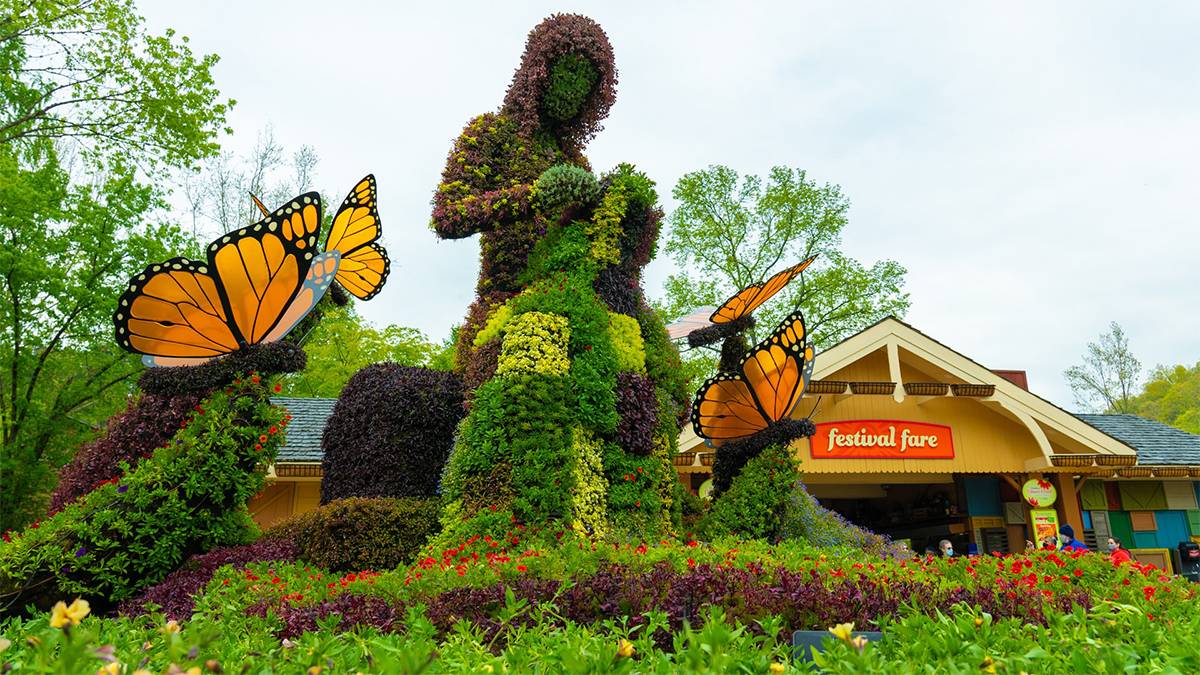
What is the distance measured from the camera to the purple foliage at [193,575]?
16.5 ft

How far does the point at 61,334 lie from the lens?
49.6ft

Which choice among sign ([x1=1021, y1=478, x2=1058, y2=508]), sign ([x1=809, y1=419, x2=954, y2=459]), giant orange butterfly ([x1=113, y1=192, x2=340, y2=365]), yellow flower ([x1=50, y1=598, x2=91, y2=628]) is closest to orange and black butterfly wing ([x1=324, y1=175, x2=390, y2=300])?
giant orange butterfly ([x1=113, y1=192, x2=340, y2=365])

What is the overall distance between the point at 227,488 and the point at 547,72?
4385mm

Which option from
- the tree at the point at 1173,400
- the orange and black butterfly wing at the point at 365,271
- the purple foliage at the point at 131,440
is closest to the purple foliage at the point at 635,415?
the orange and black butterfly wing at the point at 365,271

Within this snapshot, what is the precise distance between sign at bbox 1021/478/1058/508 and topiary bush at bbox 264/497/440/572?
35.3 feet

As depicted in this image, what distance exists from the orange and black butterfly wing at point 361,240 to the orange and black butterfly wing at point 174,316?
1621 mm

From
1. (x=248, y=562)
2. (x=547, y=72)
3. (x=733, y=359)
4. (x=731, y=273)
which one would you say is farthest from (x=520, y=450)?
(x=731, y=273)

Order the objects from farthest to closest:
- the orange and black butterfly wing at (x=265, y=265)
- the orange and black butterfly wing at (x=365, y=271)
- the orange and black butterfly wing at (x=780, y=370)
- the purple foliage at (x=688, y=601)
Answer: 1. the orange and black butterfly wing at (x=780, y=370)
2. the orange and black butterfly wing at (x=365, y=271)
3. the orange and black butterfly wing at (x=265, y=265)
4. the purple foliage at (x=688, y=601)

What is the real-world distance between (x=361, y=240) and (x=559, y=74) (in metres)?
2.35

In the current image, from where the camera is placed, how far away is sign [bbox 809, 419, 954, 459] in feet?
41.0

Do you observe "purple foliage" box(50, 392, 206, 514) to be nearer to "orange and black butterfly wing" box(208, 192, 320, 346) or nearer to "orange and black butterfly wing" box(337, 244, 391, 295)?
"orange and black butterfly wing" box(208, 192, 320, 346)

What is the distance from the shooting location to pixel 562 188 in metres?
6.40

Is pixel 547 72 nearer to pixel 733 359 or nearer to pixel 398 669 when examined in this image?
pixel 733 359

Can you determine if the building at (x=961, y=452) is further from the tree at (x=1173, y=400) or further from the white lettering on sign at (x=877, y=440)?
the tree at (x=1173, y=400)
